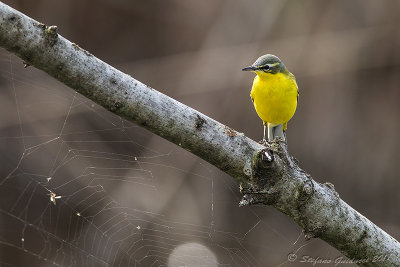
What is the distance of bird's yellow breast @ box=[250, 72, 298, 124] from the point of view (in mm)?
2719

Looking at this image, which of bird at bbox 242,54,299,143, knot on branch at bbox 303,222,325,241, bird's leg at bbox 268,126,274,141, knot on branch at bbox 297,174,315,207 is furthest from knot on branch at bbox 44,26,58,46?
bird's leg at bbox 268,126,274,141

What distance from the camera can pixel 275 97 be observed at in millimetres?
2719

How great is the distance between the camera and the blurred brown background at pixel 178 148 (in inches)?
152

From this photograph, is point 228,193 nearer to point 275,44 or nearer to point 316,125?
point 316,125

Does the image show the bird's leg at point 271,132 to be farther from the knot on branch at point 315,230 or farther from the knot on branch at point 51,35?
the knot on branch at point 51,35

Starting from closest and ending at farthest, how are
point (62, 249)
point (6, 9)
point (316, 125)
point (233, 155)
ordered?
point (6, 9) < point (233, 155) < point (62, 249) < point (316, 125)

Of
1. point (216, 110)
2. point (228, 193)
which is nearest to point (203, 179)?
point (228, 193)

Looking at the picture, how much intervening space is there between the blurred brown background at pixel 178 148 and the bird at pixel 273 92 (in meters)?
1.18

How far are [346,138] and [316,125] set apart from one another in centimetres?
29

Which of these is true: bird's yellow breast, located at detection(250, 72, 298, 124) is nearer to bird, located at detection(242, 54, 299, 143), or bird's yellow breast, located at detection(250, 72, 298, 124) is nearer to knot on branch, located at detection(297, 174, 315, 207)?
bird, located at detection(242, 54, 299, 143)

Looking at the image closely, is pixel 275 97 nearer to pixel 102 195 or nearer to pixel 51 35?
pixel 51 35

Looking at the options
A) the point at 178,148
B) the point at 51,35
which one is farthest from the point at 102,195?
the point at 51,35

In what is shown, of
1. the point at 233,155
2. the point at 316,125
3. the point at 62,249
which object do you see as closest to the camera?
the point at 233,155

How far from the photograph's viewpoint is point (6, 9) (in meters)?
1.31
